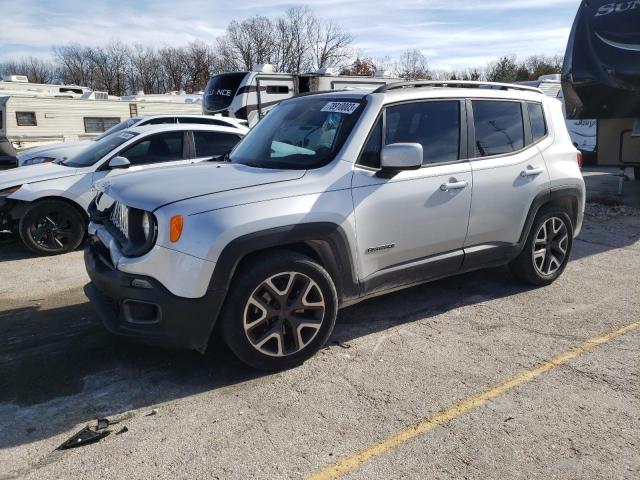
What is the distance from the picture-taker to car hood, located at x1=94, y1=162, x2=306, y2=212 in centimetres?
342

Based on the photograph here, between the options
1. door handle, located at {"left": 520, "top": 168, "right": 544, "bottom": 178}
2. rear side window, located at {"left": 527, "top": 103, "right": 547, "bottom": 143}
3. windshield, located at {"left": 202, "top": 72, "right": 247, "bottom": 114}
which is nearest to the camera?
door handle, located at {"left": 520, "top": 168, "right": 544, "bottom": 178}

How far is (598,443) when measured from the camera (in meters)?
2.84

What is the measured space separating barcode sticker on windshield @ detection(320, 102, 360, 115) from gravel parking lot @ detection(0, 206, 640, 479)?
5.53 feet

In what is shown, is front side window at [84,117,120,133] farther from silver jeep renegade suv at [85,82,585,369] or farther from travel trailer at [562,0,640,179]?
silver jeep renegade suv at [85,82,585,369]

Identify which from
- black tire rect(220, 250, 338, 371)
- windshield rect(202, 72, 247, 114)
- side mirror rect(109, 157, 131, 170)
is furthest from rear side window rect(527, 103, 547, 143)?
windshield rect(202, 72, 247, 114)

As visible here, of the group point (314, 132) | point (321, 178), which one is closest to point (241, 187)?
point (321, 178)

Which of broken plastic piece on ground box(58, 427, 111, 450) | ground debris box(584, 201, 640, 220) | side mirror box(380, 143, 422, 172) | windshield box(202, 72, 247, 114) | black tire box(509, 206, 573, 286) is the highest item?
windshield box(202, 72, 247, 114)

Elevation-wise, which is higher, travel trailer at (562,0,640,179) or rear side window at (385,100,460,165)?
travel trailer at (562,0,640,179)

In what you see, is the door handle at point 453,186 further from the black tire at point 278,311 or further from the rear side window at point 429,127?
the black tire at point 278,311

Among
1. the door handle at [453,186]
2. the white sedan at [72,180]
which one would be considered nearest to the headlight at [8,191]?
the white sedan at [72,180]

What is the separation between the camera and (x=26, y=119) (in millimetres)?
18734

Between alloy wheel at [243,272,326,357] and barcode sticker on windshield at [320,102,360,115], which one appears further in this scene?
barcode sticker on windshield at [320,102,360,115]

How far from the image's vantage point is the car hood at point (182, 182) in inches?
135

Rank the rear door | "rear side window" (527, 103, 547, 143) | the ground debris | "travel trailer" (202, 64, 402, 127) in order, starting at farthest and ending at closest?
"travel trailer" (202, 64, 402, 127) < the ground debris < "rear side window" (527, 103, 547, 143) < the rear door
